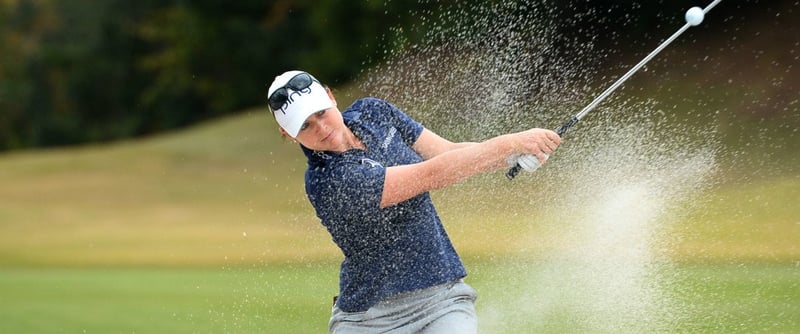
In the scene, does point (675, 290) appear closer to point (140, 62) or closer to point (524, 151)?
point (524, 151)

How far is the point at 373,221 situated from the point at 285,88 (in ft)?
1.91

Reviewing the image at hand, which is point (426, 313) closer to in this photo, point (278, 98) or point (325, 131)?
point (325, 131)

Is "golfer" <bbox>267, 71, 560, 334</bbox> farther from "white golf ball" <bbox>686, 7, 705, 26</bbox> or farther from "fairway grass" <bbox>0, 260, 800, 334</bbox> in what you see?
"fairway grass" <bbox>0, 260, 800, 334</bbox>

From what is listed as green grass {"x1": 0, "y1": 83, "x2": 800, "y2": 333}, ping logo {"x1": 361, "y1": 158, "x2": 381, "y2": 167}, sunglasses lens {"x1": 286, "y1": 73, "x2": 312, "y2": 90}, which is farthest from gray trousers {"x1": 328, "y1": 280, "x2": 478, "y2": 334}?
green grass {"x1": 0, "y1": 83, "x2": 800, "y2": 333}

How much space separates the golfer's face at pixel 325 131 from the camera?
14.6ft

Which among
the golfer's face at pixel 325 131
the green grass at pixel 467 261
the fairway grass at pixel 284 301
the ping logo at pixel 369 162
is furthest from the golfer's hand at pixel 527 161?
the green grass at pixel 467 261

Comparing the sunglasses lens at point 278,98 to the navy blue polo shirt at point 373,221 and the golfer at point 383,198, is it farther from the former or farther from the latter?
the navy blue polo shirt at point 373,221

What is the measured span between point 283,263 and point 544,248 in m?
3.40

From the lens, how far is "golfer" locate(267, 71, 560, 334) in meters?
4.40

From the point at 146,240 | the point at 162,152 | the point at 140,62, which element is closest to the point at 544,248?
the point at 146,240

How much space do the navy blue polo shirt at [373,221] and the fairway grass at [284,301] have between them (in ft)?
5.80

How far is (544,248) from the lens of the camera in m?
10.3

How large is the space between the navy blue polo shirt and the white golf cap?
0.13 meters

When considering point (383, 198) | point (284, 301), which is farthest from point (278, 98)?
point (284, 301)
